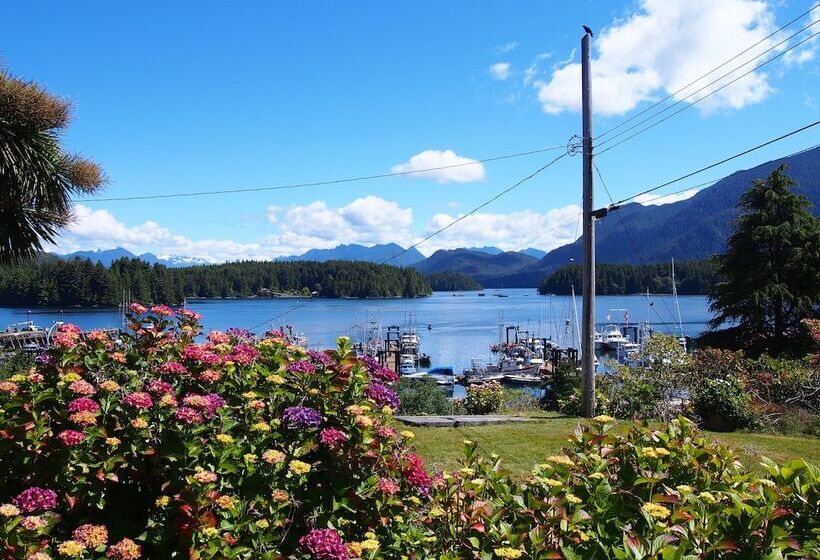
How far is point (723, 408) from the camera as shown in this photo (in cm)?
930

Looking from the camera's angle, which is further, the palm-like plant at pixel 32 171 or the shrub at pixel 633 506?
the palm-like plant at pixel 32 171

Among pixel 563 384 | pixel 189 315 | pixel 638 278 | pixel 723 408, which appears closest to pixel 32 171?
pixel 189 315

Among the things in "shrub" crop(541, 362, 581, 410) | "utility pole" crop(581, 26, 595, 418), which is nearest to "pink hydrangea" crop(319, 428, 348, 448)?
"utility pole" crop(581, 26, 595, 418)

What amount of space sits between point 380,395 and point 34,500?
148 centimetres

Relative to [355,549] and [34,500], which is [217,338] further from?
[355,549]

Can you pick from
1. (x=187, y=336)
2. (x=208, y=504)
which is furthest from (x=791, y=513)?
(x=187, y=336)

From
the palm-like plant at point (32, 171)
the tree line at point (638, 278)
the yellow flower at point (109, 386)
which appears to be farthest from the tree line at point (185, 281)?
the tree line at point (638, 278)

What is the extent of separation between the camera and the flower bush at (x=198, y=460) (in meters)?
2.10

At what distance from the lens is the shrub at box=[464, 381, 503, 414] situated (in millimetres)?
11938

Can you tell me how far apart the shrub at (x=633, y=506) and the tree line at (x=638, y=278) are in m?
110

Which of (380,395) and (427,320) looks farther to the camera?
(427,320)

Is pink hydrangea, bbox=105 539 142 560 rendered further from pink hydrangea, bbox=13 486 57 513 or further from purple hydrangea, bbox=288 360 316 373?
purple hydrangea, bbox=288 360 316 373

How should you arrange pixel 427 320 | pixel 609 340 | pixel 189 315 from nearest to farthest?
1. pixel 189 315
2. pixel 609 340
3. pixel 427 320

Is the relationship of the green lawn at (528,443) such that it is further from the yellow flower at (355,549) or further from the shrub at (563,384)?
the shrub at (563,384)
